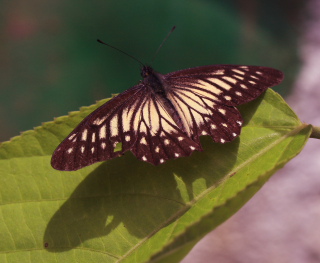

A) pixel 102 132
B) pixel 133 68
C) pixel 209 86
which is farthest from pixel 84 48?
pixel 102 132

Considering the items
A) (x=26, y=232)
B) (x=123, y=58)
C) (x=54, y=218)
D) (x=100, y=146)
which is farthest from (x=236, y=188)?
(x=123, y=58)

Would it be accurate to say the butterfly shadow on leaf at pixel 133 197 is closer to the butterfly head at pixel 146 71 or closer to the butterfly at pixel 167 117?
the butterfly at pixel 167 117

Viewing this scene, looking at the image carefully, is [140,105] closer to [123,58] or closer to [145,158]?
[145,158]

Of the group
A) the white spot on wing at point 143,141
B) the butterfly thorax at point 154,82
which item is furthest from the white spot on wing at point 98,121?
the butterfly thorax at point 154,82

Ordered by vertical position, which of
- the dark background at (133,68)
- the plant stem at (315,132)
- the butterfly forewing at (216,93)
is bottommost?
the dark background at (133,68)

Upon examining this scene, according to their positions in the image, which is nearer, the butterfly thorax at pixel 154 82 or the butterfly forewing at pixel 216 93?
the butterfly forewing at pixel 216 93

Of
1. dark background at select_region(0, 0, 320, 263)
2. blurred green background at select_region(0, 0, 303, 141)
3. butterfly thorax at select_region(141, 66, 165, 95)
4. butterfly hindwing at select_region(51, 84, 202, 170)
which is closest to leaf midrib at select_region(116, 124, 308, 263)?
butterfly hindwing at select_region(51, 84, 202, 170)

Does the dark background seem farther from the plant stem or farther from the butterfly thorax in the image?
the plant stem

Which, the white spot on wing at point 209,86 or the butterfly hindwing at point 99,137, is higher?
the white spot on wing at point 209,86

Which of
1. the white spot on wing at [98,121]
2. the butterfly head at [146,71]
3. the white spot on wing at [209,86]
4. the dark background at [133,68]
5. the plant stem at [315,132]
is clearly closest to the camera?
the plant stem at [315,132]
